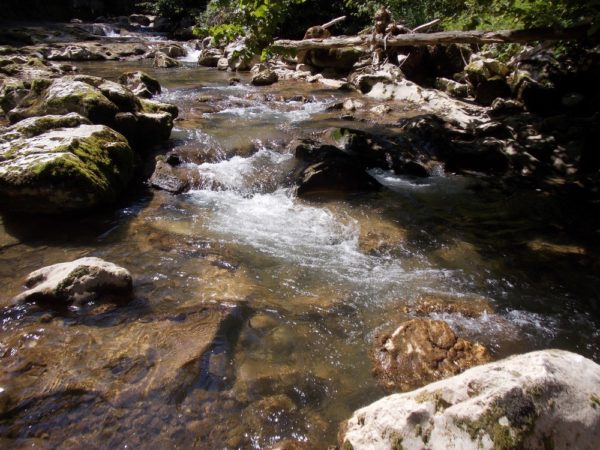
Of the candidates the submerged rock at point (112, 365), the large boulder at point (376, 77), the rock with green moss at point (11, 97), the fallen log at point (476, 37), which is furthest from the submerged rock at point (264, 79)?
the submerged rock at point (112, 365)

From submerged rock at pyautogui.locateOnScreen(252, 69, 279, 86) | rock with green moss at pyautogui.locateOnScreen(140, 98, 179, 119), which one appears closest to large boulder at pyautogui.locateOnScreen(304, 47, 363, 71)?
submerged rock at pyautogui.locateOnScreen(252, 69, 279, 86)

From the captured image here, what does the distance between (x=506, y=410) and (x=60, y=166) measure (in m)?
5.46

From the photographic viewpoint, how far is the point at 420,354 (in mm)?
3289

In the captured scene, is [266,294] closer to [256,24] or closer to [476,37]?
[256,24]

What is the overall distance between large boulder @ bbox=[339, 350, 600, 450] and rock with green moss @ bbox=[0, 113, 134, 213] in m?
4.83

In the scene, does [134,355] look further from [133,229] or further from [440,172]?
[440,172]

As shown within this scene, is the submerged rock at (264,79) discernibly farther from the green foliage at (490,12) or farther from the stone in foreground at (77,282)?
the stone in foreground at (77,282)

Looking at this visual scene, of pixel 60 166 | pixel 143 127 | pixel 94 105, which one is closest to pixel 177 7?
pixel 143 127

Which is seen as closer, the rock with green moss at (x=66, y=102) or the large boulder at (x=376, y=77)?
the rock with green moss at (x=66, y=102)

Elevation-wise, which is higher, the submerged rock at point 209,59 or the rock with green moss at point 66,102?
the rock with green moss at point 66,102

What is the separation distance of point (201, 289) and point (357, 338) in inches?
67.3

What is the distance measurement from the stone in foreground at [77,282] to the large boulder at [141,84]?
8.34 meters

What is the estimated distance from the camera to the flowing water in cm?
280

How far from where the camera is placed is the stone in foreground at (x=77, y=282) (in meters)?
3.66
